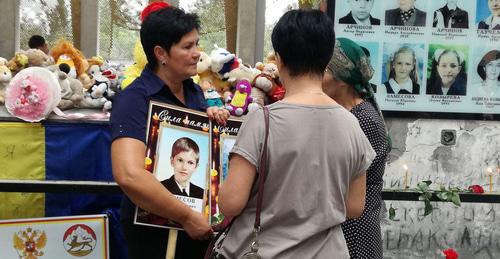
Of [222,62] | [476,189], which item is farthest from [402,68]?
[222,62]

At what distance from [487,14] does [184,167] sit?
311cm

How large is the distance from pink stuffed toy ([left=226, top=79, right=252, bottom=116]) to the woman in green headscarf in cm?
183

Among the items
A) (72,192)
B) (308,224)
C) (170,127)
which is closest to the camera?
(308,224)

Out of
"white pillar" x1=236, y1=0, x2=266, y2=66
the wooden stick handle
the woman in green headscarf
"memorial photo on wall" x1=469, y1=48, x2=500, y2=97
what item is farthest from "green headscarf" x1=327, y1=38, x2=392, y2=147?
"white pillar" x1=236, y1=0, x2=266, y2=66

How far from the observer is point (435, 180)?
5.20m

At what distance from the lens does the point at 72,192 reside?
4.32m

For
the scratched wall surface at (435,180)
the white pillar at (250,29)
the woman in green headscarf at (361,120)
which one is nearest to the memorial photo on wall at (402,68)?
the scratched wall surface at (435,180)

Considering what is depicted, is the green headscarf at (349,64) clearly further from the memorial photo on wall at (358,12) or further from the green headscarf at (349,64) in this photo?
the memorial photo on wall at (358,12)

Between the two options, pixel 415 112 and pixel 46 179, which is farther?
pixel 415 112

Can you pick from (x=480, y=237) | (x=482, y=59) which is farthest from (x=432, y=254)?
(x=482, y=59)

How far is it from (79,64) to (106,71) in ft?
0.66

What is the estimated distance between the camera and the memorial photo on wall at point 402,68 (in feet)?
16.6

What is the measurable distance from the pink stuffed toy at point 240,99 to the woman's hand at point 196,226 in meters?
2.00

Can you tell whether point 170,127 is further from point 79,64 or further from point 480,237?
point 480,237
